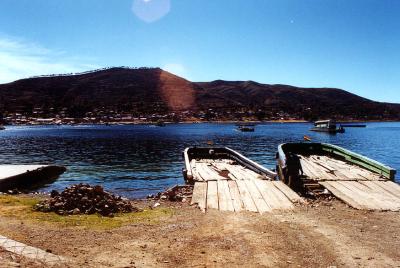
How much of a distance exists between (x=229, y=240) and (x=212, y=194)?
5.61m

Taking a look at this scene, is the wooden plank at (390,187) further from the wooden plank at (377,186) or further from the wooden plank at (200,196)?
the wooden plank at (200,196)

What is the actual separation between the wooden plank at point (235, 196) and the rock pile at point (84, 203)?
3.81m

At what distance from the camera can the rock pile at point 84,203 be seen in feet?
43.1

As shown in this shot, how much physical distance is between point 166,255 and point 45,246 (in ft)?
10.1

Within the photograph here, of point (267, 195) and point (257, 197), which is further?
point (267, 195)

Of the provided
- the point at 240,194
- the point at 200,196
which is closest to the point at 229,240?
the point at 200,196

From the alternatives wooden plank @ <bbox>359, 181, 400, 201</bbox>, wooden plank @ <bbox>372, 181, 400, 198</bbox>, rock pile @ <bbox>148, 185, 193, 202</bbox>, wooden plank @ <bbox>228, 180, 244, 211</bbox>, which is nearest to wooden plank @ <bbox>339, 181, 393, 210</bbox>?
wooden plank @ <bbox>359, 181, 400, 201</bbox>

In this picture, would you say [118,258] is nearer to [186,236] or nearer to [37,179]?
[186,236]

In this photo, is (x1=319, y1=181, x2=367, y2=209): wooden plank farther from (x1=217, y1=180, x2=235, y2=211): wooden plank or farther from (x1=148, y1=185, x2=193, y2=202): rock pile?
(x1=148, y1=185, x2=193, y2=202): rock pile

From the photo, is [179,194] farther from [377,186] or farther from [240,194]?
Result: [377,186]

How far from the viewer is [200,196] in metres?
14.9

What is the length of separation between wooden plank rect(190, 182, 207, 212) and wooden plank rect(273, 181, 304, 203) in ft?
10.8

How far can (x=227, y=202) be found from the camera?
13852 millimetres

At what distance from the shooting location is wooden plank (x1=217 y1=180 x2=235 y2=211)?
13.2m
